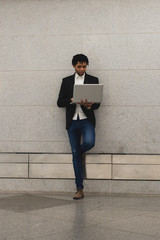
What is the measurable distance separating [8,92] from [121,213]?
133 inches

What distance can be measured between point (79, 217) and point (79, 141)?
2023mm

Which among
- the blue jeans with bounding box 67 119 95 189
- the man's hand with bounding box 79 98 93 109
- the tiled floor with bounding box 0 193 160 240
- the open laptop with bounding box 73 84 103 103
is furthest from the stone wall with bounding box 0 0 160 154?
the tiled floor with bounding box 0 193 160 240

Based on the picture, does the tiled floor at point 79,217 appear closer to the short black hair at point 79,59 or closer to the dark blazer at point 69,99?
the dark blazer at point 69,99

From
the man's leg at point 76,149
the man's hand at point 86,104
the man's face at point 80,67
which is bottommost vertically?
the man's leg at point 76,149

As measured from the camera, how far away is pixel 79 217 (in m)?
4.83

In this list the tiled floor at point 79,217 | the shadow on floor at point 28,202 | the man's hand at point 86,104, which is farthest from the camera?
the man's hand at point 86,104

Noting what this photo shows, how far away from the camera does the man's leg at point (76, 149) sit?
6.41 m

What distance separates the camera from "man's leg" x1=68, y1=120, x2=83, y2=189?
21.0ft

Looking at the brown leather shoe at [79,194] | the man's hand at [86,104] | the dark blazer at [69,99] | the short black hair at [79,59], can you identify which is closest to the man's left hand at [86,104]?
the man's hand at [86,104]

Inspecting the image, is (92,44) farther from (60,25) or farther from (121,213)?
(121,213)

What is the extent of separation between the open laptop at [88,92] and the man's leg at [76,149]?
598 mm

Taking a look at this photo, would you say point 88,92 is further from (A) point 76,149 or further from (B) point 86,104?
(A) point 76,149

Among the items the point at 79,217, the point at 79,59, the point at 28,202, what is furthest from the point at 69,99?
the point at 79,217

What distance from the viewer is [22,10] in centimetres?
714
